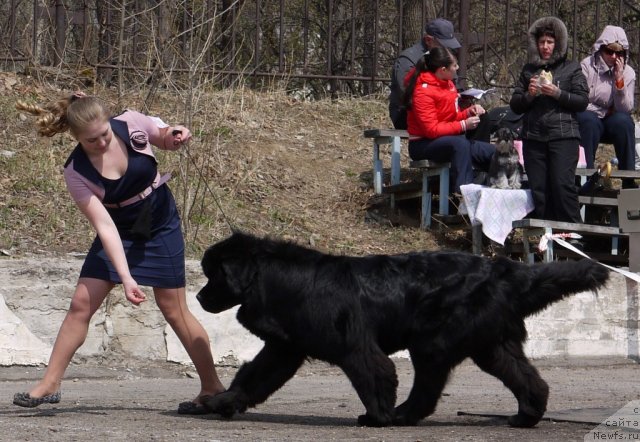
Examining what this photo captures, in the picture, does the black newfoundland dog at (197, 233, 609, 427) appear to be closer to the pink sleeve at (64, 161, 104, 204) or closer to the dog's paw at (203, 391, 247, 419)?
the dog's paw at (203, 391, 247, 419)

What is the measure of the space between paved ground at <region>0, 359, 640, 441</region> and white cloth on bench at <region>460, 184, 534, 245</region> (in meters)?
1.47

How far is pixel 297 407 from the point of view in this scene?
6.46 m

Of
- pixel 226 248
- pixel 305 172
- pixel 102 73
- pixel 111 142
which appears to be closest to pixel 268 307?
pixel 226 248

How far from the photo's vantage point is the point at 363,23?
13352 millimetres

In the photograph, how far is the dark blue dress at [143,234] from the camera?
5.73m

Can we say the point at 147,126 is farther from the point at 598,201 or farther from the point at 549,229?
the point at 598,201

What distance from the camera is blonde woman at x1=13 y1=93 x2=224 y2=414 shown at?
5.54 meters

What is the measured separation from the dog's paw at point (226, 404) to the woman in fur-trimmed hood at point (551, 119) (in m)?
4.57

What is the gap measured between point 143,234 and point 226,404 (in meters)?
0.99

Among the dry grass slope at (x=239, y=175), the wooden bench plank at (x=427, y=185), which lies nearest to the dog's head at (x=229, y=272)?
the dry grass slope at (x=239, y=175)

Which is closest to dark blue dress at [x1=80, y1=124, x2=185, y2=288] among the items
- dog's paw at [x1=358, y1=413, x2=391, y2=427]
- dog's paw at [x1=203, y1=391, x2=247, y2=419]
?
dog's paw at [x1=203, y1=391, x2=247, y2=419]

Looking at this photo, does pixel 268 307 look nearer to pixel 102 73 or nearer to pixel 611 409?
pixel 611 409

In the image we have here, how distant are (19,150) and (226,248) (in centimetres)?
499

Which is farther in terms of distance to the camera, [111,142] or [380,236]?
[380,236]
